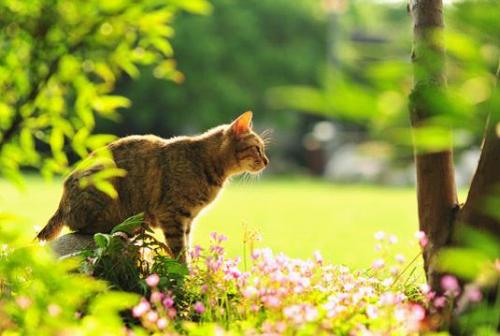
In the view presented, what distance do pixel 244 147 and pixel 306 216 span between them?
6331mm

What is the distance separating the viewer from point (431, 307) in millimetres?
3096

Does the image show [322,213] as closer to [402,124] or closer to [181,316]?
[181,316]

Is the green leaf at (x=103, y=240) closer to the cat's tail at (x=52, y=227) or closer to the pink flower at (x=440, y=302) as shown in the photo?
the cat's tail at (x=52, y=227)

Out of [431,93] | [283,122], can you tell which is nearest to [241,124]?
[431,93]

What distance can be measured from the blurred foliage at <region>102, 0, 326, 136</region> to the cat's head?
17.6m

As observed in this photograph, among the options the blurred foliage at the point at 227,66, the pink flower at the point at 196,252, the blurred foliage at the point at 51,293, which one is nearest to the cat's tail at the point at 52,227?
the pink flower at the point at 196,252

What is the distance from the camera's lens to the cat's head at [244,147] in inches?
187

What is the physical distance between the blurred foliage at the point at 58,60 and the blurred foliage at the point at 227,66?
1998 cm

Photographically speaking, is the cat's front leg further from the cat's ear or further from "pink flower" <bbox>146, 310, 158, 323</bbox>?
"pink flower" <bbox>146, 310, 158, 323</bbox>

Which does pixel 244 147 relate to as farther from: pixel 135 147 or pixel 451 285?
pixel 451 285

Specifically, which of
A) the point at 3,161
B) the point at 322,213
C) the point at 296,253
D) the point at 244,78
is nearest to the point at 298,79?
the point at 244,78

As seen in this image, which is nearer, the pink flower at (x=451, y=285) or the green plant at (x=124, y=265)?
the pink flower at (x=451, y=285)

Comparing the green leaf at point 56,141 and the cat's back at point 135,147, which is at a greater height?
the green leaf at point 56,141

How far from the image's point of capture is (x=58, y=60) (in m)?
2.17
